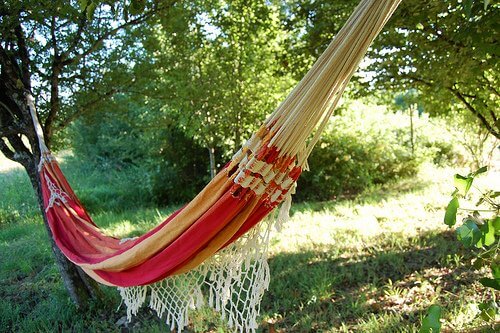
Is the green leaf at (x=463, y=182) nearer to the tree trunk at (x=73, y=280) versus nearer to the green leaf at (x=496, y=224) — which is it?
the green leaf at (x=496, y=224)

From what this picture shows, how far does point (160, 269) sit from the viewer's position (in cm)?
130

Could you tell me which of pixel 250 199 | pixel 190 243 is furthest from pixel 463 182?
pixel 190 243

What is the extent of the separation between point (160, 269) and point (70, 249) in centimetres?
57

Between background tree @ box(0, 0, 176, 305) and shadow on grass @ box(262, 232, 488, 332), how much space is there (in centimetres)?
110

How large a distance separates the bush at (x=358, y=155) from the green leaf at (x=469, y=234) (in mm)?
4279

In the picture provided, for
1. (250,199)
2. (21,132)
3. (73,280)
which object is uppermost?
(21,132)

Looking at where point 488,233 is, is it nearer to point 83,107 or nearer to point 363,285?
point 363,285

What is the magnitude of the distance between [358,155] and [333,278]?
3.20m

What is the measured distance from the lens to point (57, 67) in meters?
2.22

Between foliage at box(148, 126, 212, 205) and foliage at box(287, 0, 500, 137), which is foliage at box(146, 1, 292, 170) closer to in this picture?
foliage at box(287, 0, 500, 137)

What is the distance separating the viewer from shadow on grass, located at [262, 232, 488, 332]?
6.72 ft

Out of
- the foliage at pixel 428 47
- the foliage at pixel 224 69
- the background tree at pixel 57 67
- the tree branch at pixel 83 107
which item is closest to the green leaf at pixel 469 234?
the foliage at pixel 428 47

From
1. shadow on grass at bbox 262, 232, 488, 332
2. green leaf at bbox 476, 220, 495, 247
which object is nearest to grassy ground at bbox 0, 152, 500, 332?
shadow on grass at bbox 262, 232, 488, 332

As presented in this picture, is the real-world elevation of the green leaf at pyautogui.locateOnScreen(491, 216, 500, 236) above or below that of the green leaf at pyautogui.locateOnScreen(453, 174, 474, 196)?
below
